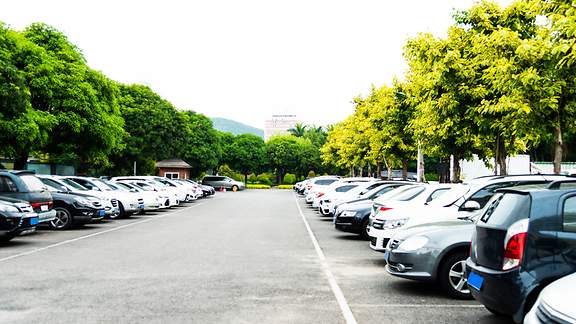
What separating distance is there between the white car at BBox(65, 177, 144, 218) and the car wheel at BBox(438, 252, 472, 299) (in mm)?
17041

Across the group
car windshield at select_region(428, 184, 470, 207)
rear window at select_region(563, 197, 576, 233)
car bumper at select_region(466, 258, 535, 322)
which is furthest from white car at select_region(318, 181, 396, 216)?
rear window at select_region(563, 197, 576, 233)

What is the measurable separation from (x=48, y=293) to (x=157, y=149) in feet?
160

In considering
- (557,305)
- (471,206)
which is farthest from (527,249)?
(471,206)

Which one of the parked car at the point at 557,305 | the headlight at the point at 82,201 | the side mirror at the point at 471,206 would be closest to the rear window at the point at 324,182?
the headlight at the point at 82,201

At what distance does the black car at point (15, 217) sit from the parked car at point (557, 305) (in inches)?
476

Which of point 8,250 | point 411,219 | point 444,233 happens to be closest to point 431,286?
point 444,233

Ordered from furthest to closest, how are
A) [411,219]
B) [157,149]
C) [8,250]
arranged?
[157,149] → [8,250] → [411,219]

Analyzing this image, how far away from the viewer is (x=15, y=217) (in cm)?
1353

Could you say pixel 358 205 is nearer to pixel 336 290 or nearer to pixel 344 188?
pixel 336 290

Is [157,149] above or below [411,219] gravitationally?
above

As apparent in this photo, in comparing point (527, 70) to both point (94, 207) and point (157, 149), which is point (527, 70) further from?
point (157, 149)

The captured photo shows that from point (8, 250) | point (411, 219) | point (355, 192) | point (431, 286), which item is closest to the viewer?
point (431, 286)

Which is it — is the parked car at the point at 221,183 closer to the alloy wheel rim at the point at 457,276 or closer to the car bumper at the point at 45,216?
the car bumper at the point at 45,216

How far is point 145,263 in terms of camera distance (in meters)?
11.1
